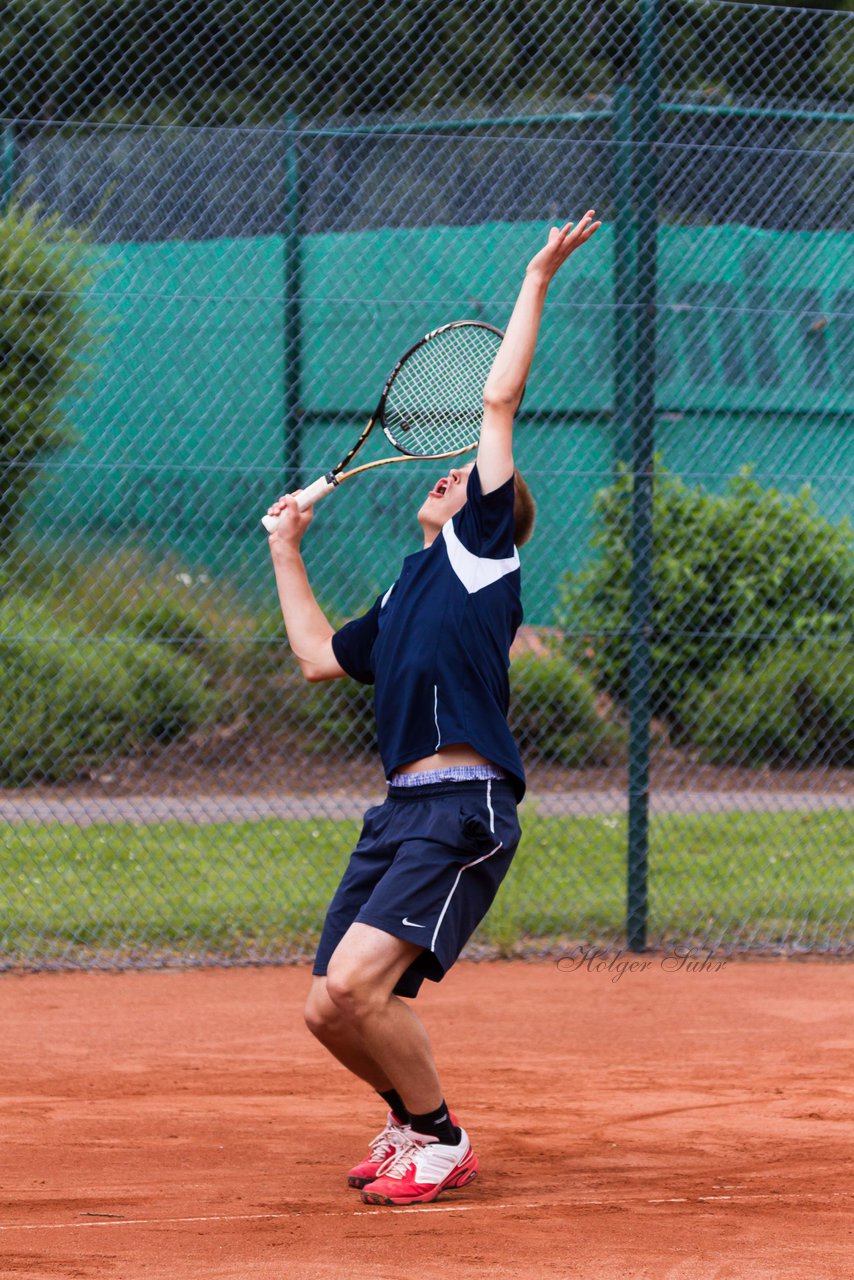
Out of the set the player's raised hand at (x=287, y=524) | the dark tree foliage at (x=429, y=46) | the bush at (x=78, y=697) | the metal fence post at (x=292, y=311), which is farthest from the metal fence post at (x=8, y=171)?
the player's raised hand at (x=287, y=524)

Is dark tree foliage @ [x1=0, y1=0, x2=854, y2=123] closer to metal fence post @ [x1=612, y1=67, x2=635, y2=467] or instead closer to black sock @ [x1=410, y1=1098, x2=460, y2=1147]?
metal fence post @ [x1=612, y1=67, x2=635, y2=467]

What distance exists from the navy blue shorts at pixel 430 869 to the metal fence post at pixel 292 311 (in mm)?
2866

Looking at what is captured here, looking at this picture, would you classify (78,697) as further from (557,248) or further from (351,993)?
(557,248)

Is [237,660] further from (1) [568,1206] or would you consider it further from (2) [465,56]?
(1) [568,1206]

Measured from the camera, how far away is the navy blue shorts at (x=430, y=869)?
330 cm

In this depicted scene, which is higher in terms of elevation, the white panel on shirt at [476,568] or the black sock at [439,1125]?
the white panel on shirt at [476,568]

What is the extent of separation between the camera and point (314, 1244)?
3100 millimetres

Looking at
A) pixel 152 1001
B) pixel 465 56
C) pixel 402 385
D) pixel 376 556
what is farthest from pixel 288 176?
pixel 152 1001

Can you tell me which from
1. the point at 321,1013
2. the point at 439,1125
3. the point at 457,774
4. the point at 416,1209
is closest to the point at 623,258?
the point at 457,774

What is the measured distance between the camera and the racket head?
406cm

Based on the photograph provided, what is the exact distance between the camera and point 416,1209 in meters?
3.35

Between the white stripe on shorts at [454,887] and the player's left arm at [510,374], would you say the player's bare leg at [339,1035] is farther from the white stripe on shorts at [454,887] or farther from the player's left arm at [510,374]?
the player's left arm at [510,374]

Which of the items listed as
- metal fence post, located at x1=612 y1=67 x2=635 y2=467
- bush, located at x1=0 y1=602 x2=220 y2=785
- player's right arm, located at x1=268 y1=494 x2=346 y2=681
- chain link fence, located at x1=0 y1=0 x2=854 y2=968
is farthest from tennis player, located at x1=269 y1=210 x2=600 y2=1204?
metal fence post, located at x1=612 y1=67 x2=635 y2=467

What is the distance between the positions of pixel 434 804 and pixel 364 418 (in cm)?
395
